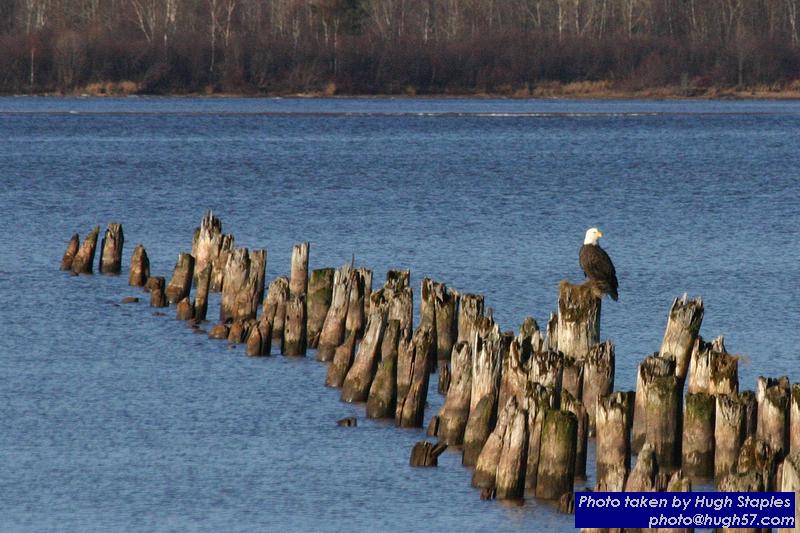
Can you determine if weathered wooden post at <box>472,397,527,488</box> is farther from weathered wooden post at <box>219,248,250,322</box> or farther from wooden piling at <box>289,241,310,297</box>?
weathered wooden post at <box>219,248,250,322</box>

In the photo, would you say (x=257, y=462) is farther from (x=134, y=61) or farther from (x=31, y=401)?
(x=134, y=61)

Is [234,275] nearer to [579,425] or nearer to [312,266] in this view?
[312,266]

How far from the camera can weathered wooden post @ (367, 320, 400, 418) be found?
64.1 feet

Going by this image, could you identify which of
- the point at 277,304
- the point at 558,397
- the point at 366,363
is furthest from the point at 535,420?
the point at 277,304

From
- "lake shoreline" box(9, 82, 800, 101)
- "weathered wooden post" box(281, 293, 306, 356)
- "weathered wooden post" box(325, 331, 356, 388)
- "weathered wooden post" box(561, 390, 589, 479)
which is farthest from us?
"lake shoreline" box(9, 82, 800, 101)

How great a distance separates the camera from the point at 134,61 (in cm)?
11694

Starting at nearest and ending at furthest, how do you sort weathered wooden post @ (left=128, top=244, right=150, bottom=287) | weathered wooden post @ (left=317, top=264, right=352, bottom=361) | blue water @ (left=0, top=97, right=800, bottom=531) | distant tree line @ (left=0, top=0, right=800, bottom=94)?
blue water @ (left=0, top=97, right=800, bottom=531) → weathered wooden post @ (left=317, top=264, right=352, bottom=361) → weathered wooden post @ (left=128, top=244, right=150, bottom=287) → distant tree line @ (left=0, top=0, right=800, bottom=94)

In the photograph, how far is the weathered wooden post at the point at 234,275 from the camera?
25938 mm

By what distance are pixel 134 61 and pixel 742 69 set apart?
43.3 m

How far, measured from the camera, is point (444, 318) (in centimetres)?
2245

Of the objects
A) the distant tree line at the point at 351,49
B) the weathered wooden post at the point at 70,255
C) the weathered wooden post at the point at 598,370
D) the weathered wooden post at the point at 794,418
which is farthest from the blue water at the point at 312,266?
the distant tree line at the point at 351,49

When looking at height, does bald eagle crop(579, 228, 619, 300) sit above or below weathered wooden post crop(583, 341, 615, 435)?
above

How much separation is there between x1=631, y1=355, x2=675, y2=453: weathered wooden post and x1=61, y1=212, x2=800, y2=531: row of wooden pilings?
0.02 m

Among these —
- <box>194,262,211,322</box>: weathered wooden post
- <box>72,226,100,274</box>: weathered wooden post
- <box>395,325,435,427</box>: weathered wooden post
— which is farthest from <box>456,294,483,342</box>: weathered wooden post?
<box>72,226,100,274</box>: weathered wooden post
